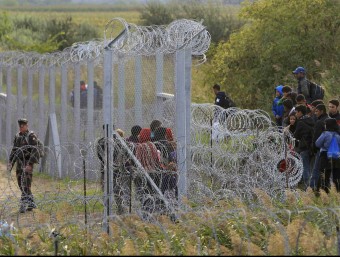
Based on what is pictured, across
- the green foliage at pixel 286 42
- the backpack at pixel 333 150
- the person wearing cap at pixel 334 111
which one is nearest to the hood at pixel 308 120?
the person wearing cap at pixel 334 111

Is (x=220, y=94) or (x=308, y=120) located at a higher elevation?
(x=220, y=94)

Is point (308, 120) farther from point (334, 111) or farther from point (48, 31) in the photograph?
point (48, 31)

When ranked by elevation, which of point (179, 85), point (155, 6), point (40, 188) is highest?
point (155, 6)

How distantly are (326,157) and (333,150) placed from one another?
0.21 meters

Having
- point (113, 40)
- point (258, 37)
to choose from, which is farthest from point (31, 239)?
point (258, 37)

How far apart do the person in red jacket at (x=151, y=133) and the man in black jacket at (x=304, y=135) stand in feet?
8.03

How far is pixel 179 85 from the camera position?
13.4 metres

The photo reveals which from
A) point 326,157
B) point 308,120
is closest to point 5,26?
point 308,120

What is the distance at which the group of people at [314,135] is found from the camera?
1452 cm

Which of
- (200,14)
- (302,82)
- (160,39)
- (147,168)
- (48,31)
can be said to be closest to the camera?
(147,168)

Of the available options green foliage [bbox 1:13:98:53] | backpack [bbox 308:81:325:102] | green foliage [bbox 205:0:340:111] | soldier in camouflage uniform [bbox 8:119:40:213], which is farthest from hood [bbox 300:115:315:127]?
green foliage [bbox 1:13:98:53]

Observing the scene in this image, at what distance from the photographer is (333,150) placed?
14.5 metres

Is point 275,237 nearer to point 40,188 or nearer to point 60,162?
point 40,188

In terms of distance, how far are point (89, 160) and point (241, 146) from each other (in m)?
3.69
